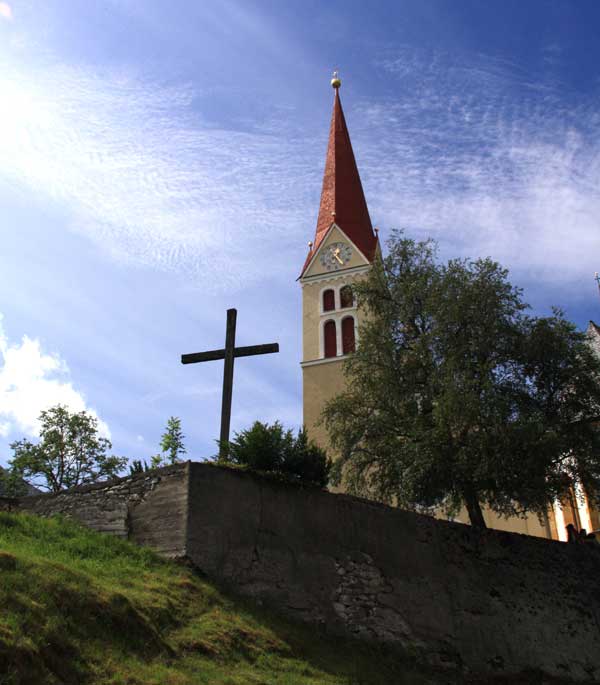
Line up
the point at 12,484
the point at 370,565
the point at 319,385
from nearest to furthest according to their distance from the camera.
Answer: the point at 370,565 < the point at 12,484 < the point at 319,385

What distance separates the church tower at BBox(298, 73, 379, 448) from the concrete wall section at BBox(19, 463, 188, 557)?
70.2ft

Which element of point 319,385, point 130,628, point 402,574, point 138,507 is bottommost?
point 130,628

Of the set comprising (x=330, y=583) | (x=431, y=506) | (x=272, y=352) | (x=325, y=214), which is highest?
(x=325, y=214)

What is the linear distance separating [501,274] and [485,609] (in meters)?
8.84

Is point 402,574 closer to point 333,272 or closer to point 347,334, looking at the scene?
point 347,334

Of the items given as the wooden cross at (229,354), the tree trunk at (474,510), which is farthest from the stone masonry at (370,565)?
the wooden cross at (229,354)

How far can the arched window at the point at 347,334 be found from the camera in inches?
1548

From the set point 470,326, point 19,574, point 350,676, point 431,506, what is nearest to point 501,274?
point 470,326

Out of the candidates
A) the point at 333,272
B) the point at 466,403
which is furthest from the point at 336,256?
the point at 466,403

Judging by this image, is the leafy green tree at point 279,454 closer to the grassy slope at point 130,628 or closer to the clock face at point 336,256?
the grassy slope at point 130,628

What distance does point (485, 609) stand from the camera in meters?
16.9

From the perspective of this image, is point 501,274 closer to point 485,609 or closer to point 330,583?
point 485,609

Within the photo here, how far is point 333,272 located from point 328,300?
5.17 ft

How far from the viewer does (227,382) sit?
1747 centimetres
